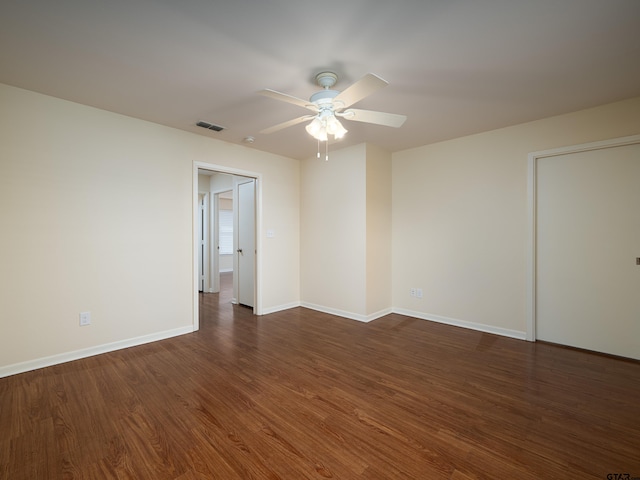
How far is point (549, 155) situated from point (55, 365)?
552 cm

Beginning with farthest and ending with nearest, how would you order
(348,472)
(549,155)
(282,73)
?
(549,155), (282,73), (348,472)

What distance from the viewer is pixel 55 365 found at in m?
2.77

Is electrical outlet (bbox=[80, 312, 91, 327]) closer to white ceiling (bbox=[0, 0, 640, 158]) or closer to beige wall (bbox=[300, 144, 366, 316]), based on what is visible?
white ceiling (bbox=[0, 0, 640, 158])

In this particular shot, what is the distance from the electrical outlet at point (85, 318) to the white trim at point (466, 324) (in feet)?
12.8

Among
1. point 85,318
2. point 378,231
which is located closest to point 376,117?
point 378,231

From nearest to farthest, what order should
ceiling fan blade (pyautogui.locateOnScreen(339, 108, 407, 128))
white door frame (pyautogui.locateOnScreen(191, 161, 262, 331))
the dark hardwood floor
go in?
the dark hardwood floor, ceiling fan blade (pyautogui.locateOnScreen(339, 108, 407, 128)), white door frame (pyautogui.locateOnScreen(191, 161, 262, 331))

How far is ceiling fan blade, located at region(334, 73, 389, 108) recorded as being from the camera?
1716 millimetres

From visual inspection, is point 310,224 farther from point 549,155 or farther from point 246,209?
point 549,155

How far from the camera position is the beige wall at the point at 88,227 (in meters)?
2.61

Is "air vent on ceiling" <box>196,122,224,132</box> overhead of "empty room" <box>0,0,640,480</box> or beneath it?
overhead

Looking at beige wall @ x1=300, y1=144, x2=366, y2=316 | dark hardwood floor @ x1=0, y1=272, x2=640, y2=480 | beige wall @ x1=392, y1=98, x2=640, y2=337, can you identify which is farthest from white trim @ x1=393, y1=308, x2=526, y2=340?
beige wall @ x1=300, y1=144, x2=366, y2=316

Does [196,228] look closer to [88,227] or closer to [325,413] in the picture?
[88,227]

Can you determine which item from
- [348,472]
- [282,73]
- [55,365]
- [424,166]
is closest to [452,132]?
[424,166]

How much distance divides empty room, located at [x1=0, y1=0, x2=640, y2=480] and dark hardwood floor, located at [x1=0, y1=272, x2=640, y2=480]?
0.06ft
